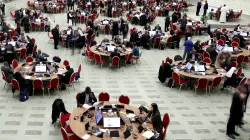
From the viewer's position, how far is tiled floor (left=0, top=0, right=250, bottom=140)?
9172mm

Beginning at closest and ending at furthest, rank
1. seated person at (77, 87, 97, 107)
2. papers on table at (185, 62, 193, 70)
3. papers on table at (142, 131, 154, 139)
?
papers on table at (142, 131, 154, 139)
seated person at (77, 87, 97, 107)
papers on table at (185, 62, 193, 70)

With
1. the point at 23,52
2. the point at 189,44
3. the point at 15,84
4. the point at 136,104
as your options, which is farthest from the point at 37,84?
the point at 189,44

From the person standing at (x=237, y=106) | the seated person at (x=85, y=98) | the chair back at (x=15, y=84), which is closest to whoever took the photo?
the person standing at (x=237, y=106)

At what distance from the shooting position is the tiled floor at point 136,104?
917 centimetres

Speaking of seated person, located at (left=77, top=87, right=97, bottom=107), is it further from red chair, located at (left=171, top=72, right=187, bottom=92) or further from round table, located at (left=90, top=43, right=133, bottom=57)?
round table, located at (left=90, top=43, right=133, bottom=57)

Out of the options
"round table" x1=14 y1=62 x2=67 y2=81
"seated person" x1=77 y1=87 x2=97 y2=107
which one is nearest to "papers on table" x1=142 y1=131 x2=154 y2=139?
"seated person" x1=77 y1=87 x2=97 y2=107

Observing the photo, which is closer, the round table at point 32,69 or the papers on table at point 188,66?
the round table at point 32,69

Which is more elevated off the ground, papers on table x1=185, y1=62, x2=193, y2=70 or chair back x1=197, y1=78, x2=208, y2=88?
papers on table x1=185, y1=62, x2=193, y2=70

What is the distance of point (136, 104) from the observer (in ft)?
36.9

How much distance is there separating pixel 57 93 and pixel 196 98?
5775 millimetres

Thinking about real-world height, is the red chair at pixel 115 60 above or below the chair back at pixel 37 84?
above

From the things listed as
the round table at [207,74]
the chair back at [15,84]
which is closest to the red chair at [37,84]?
the chair back at [15,84]

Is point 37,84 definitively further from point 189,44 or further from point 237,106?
point 189,44

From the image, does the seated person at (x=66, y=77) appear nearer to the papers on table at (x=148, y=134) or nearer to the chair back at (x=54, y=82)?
the chair back at (x=54, y=82)
